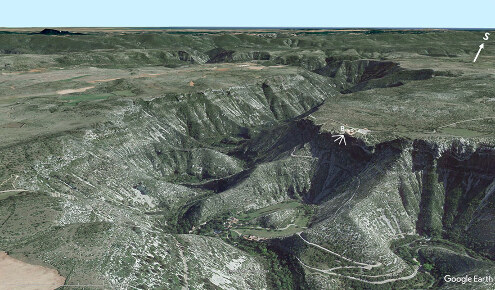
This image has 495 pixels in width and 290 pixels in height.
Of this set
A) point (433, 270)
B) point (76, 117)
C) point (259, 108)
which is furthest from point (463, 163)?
point (76, 117)

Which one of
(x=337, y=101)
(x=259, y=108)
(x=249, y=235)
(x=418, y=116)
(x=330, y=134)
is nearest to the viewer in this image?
(x=249, y=235)

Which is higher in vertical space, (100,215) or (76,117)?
(76,117)

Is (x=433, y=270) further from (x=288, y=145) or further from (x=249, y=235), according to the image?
(x=288, y=145)

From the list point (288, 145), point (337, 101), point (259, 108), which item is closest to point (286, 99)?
point (259, 108)

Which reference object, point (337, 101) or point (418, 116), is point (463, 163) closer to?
point (418, 116)

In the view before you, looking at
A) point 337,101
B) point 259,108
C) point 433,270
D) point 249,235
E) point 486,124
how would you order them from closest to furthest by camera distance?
1. point 433,270
2. point 249,235
3. point 486,124
4. point 337,101
5. point 259,108

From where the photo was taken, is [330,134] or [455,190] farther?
[330,134]

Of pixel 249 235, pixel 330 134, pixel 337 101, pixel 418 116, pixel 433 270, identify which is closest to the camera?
pixel 433 270

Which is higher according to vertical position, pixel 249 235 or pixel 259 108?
pixel 259 108

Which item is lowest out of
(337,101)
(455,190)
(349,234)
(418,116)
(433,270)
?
(433,270)
